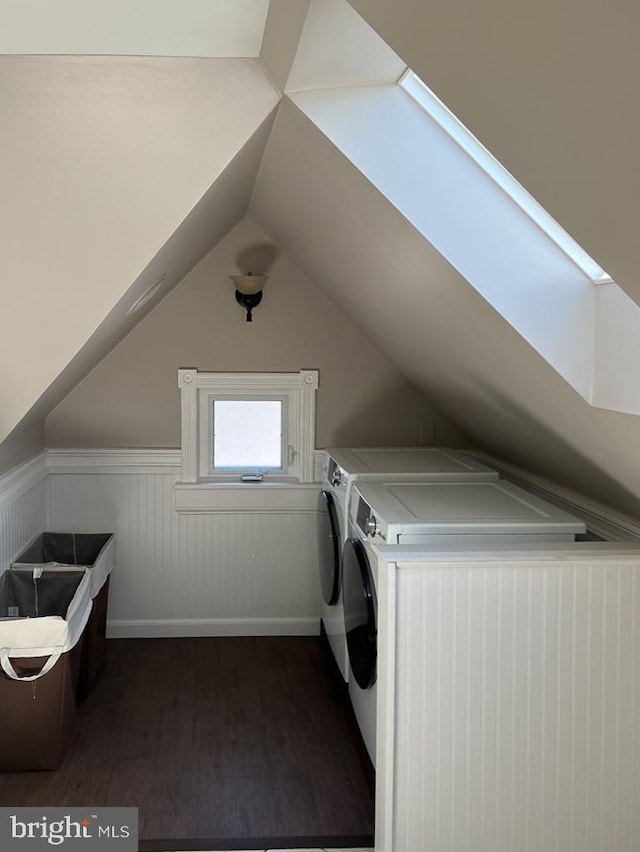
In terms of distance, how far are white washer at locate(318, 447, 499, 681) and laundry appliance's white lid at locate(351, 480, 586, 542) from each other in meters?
0.11

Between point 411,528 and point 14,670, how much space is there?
1.47m

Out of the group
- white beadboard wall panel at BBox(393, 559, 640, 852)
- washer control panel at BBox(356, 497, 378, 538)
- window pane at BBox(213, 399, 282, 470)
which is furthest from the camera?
window pane at BBox(213, 399, 282, 470)

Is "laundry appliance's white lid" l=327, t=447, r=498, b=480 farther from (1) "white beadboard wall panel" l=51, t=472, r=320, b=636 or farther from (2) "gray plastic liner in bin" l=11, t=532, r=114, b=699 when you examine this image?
(2) "gray plastic liner in bin" l=11, t=532, r=114, b=699

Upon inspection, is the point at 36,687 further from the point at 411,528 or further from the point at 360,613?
the point at 411,528

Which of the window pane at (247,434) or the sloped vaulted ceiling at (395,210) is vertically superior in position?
the sloped vaulted ceiling at (395,210)

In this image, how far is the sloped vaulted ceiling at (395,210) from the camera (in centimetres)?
105

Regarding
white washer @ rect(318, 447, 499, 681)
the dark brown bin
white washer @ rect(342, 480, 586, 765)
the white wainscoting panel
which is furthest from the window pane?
the dark brown bin

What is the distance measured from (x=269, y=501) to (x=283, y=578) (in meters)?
0.41

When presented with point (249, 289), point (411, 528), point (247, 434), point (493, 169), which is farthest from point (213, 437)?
point (493, 169)

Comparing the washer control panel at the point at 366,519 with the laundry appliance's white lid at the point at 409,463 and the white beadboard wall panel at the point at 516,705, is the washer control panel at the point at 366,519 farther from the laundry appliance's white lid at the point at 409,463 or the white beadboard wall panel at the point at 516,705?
the white beadboard wall panel at the point at 516,705

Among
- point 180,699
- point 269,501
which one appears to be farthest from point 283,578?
point 180,699

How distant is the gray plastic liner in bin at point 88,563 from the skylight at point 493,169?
2223 millimetres

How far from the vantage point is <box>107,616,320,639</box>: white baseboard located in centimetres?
430

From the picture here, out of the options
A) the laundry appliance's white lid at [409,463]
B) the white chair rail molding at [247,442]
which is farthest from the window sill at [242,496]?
the laundry appliance's white lid at [409,463]
